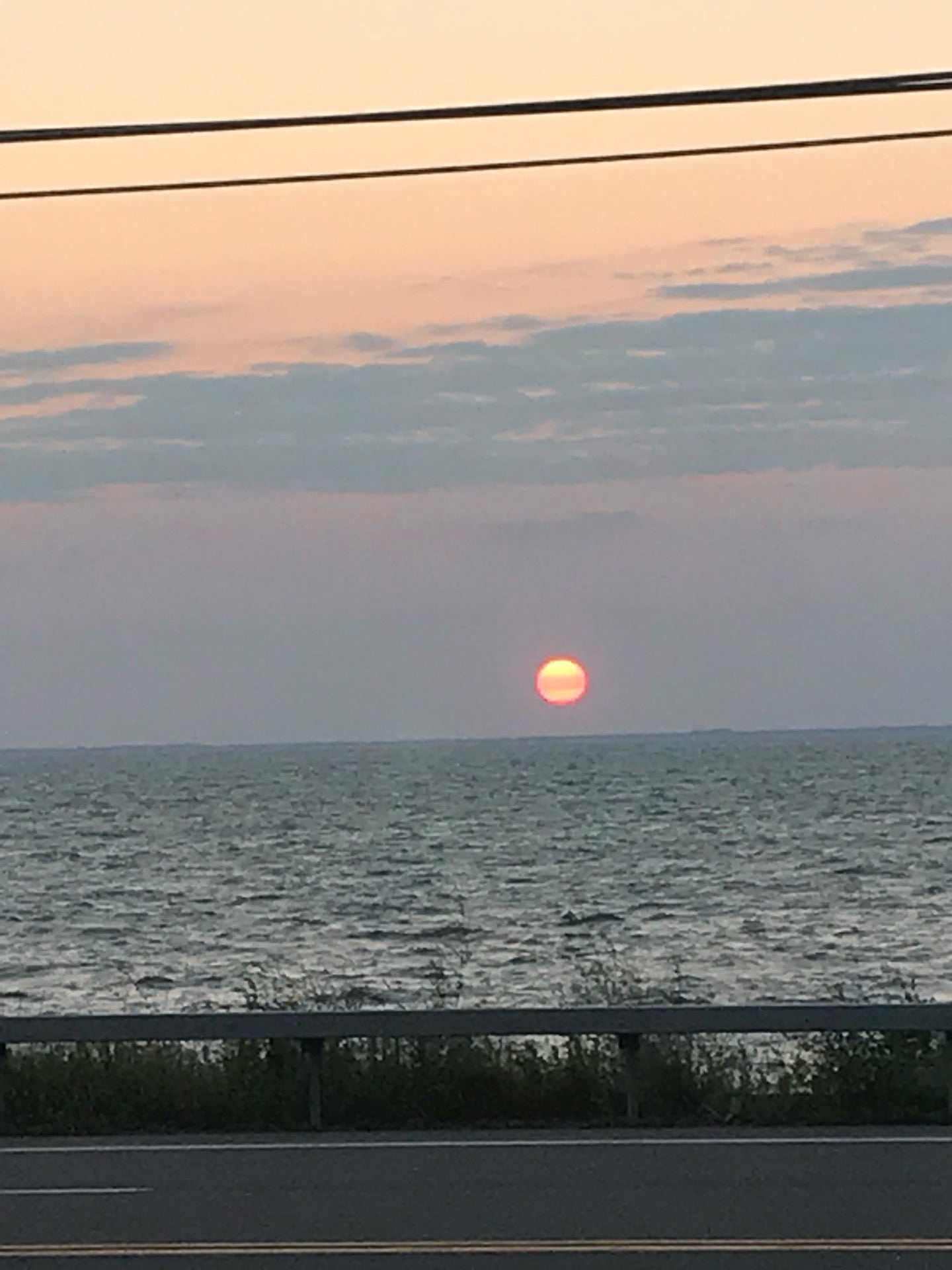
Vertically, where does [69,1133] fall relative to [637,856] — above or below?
below

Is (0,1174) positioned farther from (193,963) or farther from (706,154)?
(193,963)

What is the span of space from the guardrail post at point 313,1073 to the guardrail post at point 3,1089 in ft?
6.80

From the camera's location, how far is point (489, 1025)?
1427 cm

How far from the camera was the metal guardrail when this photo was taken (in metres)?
14.0

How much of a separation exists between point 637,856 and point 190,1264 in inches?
2522

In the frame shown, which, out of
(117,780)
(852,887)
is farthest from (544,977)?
(117,780)

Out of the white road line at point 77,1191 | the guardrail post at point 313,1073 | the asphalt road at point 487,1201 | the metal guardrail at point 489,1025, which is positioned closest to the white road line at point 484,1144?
the asphalt road at point 487,1201

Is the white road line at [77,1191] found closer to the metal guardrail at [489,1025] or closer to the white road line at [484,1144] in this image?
the white road line at [484,1144]

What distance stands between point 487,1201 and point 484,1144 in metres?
2.07

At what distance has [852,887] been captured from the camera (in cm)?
5850

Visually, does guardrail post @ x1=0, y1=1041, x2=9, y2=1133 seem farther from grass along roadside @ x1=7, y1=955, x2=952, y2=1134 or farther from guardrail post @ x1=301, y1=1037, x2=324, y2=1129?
guardrail post @ x1=301, y1=1037, x2=324, y2=1129

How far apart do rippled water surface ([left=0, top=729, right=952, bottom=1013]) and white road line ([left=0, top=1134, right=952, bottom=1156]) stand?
17.0m

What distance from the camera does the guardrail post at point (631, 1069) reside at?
1404 centimetres

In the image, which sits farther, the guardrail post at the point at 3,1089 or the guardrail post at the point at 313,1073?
the guardrail post at the point at 3,1089
